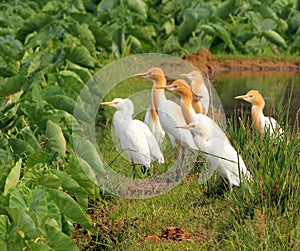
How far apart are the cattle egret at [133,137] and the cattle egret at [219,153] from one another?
623mm

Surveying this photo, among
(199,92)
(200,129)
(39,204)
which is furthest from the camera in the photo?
(199,92)

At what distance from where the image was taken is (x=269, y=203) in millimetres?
4844

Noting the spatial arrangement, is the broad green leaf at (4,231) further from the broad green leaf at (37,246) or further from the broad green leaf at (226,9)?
the broad green leaf at (226,9)

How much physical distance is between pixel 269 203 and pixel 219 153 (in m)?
0.85

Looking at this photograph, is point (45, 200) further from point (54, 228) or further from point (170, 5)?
point (170, 5)

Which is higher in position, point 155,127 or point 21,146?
point 21,146

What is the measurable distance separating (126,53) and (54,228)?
7798 mm

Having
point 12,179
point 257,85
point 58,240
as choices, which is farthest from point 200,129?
point 257,85

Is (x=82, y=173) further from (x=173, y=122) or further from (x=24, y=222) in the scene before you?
(x=173, y=122)

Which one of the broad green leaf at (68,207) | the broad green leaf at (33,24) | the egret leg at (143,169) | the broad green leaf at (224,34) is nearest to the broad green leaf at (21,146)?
the egret leg at (143,169)

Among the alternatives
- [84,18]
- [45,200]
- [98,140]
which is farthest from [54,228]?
[84,18]

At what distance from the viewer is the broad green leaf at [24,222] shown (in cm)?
404

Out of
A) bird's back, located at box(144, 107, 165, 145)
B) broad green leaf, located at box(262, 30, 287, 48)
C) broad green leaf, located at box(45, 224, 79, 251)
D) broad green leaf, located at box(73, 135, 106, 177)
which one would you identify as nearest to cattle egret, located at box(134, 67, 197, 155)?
bird's back, located at box(144, 107, 165, 145)

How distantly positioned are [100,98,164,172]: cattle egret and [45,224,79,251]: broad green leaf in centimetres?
202
